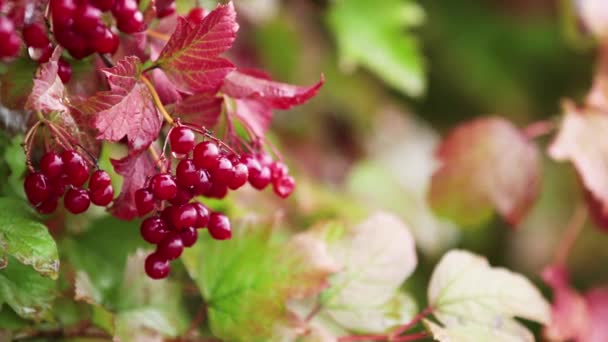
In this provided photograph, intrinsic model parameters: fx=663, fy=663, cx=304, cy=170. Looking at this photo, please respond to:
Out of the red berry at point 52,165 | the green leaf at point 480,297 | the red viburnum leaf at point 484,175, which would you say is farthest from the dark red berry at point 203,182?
the red viburnum leaf at point 484,175

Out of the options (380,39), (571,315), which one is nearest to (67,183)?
(571,315)

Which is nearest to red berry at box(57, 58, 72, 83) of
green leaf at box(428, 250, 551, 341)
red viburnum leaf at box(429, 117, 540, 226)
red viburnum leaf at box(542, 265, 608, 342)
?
green leaf at box(428, 250, 551, 341)

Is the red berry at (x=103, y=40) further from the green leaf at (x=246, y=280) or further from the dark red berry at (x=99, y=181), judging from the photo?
the green leaf at (x=246, y=280)

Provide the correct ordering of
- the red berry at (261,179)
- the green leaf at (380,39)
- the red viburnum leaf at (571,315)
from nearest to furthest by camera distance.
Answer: the red berry at (261,179) < the red viburnum leaf at (571,315) < the green leaf at (380,39)

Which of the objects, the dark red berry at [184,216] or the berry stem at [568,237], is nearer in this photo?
the dark red berry at [184,216]

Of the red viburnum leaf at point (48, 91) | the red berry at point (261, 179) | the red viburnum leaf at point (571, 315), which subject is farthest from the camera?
the red viburnum leaf at point (571, 315)

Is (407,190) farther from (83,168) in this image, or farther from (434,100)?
(83,168)

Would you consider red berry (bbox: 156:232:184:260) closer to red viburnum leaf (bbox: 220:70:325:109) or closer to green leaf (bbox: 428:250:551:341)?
red viburnum leaf (bbox: 220:70:325:109)
